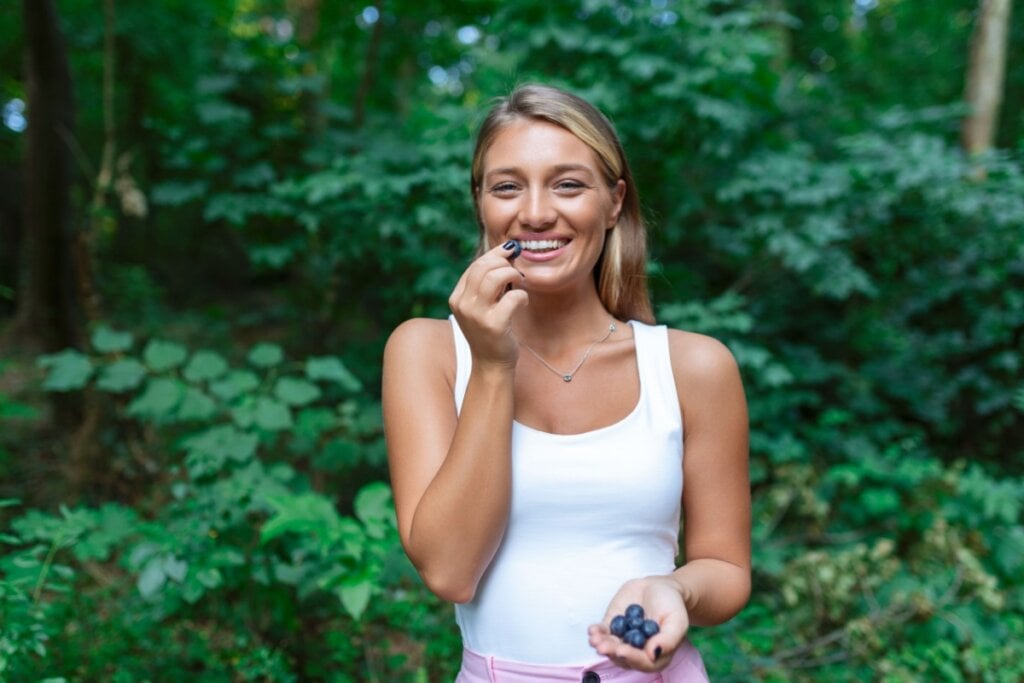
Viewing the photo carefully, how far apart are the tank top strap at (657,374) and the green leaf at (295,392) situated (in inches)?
66.5

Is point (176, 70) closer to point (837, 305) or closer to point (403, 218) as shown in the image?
point (403, 218)

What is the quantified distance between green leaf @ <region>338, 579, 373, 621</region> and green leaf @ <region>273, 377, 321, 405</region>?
97cm

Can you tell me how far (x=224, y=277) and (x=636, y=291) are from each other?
10815 millimetres

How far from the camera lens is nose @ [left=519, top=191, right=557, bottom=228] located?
53.5 inches

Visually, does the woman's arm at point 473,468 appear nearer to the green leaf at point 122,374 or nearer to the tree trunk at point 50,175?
the green leaf at point 122,374

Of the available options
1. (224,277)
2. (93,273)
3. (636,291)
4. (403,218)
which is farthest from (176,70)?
(636,291)

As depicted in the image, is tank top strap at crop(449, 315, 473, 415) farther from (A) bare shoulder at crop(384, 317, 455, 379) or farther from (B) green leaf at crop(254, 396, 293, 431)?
(B) green leaf at crop(254, 396, 293, 431)

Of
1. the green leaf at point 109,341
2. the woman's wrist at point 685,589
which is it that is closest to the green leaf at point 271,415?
the green leaf at point 109,341

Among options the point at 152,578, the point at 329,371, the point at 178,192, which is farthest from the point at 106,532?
the point at 178,192

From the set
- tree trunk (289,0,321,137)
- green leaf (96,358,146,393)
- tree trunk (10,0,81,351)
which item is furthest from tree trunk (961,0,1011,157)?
tree trunk (10,0,81,351)

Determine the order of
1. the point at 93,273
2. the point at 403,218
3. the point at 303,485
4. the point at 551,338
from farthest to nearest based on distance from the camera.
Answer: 1. the point at 93,273
2. the point at 403,218
3. the point at 303,485
4. the point at 551,338

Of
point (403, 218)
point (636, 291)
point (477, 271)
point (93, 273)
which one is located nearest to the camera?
point (477, 271)

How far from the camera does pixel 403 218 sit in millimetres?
3840

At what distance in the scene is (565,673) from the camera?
4.21 ft
